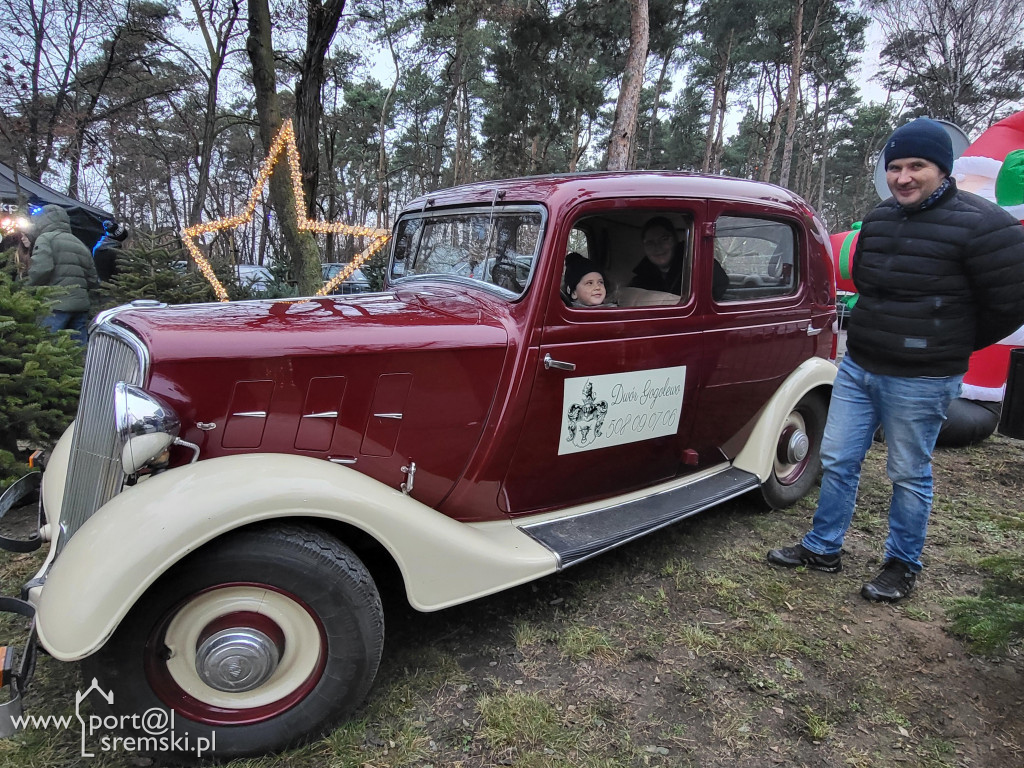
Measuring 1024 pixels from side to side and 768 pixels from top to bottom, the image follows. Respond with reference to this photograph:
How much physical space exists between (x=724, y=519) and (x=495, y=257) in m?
2.24

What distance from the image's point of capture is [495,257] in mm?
2623

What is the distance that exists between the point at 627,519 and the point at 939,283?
1651mm

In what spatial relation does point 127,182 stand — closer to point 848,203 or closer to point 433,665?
point 433,665

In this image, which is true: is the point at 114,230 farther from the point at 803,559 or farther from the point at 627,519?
the point at 803,559

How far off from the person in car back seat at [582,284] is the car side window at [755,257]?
25.9 inches

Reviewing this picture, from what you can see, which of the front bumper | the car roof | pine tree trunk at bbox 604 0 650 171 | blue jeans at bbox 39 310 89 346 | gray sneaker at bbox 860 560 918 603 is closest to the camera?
the front bumper

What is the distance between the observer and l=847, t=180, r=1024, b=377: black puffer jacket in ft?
7.51

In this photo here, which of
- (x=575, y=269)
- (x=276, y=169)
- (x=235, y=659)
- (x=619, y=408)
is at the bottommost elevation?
(x=235, y=659)

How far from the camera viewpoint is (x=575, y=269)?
2.71 meters

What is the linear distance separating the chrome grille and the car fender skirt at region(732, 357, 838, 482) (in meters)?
2.99

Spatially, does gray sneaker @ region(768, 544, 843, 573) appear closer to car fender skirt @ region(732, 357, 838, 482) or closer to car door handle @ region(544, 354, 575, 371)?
car fender skirt @ region(732, 357, 838, 482)

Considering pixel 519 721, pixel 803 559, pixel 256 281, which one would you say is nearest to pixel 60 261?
pixel 256 281

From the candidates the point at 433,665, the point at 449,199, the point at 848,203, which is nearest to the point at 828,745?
the point at 433,665

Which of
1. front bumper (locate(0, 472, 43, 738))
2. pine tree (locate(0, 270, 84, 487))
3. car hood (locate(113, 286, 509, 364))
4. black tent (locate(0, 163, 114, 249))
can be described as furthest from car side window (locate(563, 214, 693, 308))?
black tent (locate(0, 163, 114, 249))
